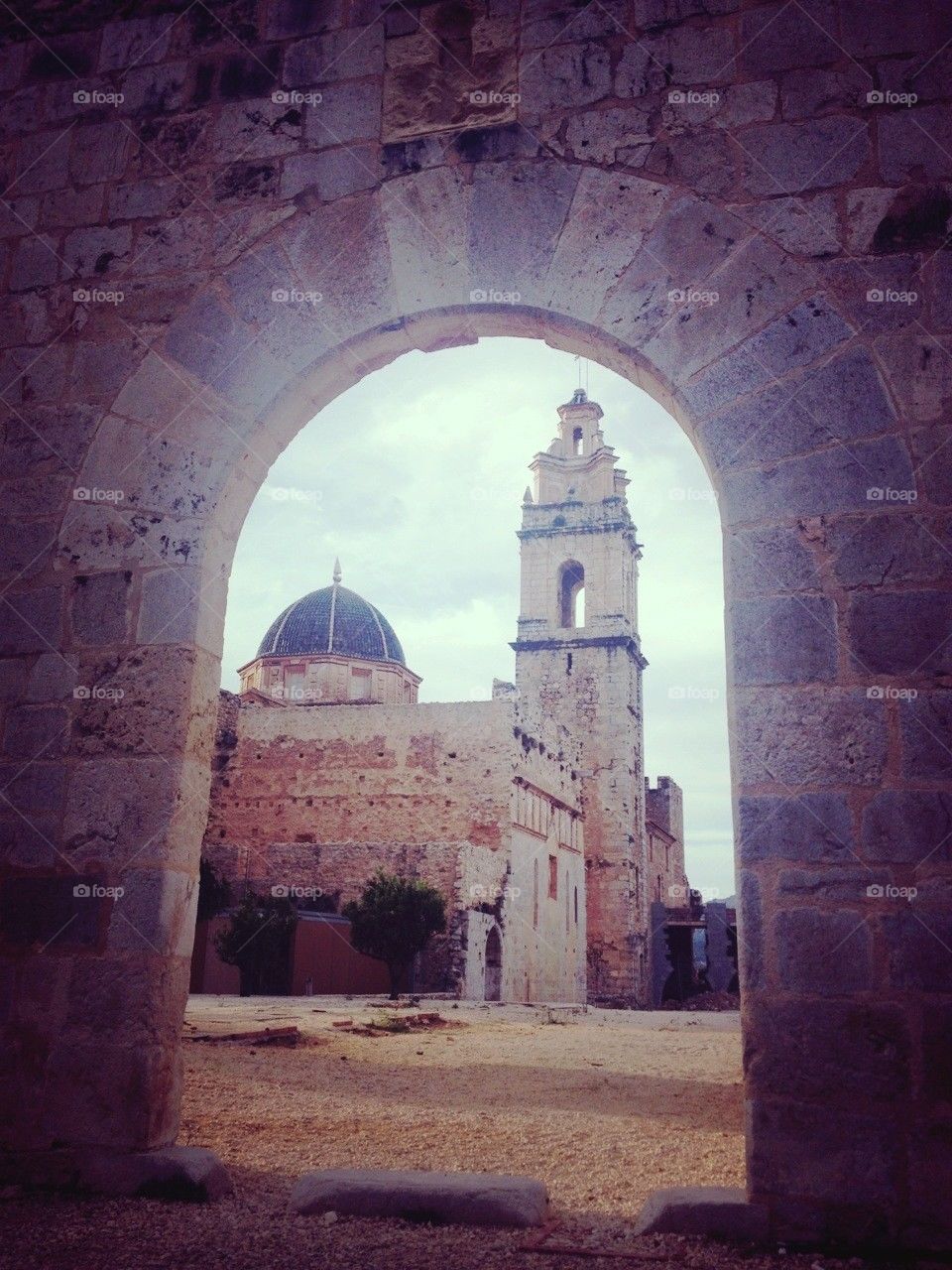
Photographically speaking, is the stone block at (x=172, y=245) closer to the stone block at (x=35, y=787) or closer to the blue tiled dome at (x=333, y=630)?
the stone block at (x=35, y=787)

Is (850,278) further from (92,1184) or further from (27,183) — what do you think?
(92,1184)

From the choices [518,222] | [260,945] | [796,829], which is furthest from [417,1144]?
[260,945]

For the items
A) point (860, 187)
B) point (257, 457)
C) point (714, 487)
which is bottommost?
point (714, 487)

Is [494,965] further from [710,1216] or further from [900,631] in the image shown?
[900,631]

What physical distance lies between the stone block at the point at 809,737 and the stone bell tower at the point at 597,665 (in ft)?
82.5

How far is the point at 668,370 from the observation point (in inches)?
124

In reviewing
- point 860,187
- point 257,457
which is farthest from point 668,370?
point 257,457

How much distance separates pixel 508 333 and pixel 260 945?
1486cm

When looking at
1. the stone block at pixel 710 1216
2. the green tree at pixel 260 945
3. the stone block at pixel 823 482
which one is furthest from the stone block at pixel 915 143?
the green tree at pixel 260 945

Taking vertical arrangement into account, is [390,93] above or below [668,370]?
above

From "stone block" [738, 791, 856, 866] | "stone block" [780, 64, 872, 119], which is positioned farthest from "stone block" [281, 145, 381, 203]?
"stone block" [738, 791, 856, 866]

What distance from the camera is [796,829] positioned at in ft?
8.75

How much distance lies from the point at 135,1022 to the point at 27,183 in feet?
10.6

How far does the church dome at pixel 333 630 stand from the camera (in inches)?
1261
